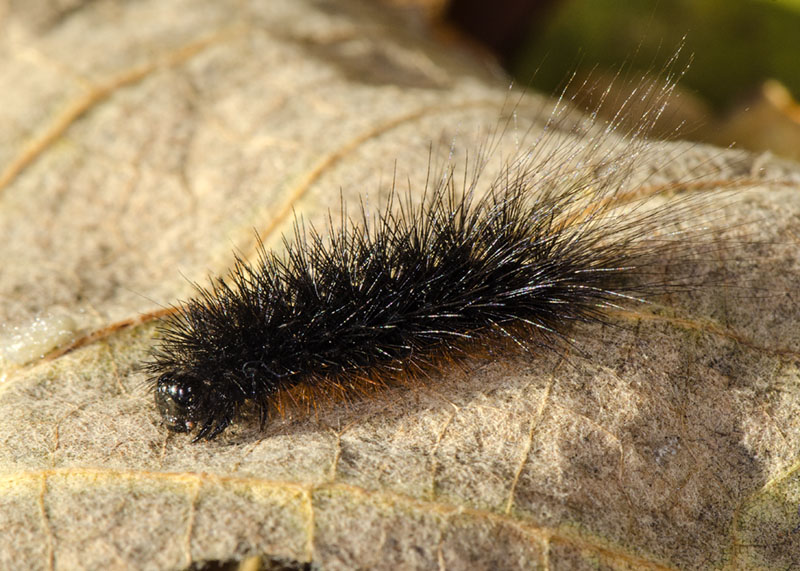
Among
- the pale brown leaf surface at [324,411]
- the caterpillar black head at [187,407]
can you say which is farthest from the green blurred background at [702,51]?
the caterpillar black head at [187,407]

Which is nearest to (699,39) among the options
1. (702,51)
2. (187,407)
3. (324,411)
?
(702,51)

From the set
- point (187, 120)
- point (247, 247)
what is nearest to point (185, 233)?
point (247, 247)

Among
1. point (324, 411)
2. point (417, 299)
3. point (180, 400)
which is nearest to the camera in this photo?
point (180, 400)

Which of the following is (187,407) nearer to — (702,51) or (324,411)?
(324,411)

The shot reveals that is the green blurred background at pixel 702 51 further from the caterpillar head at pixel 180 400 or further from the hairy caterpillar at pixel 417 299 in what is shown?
the caterpillar head at pixel 180 400

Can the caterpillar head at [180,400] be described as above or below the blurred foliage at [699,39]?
below

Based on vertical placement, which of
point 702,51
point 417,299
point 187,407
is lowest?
point 187,407

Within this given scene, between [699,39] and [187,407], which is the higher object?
[699,39]
